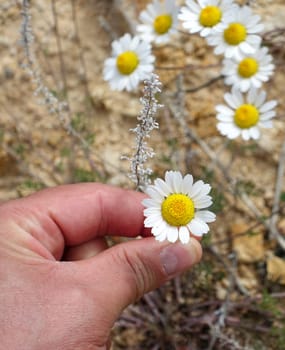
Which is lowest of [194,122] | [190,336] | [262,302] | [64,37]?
[190,336]

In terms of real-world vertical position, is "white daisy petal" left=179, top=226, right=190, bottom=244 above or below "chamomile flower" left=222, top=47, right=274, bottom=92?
below

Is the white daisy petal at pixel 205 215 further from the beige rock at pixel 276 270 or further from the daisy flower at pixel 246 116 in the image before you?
the beige rock at pixel 276 270

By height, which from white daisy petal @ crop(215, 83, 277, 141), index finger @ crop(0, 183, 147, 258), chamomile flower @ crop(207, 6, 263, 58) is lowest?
index finger @ crop(0, 183, 147, 258)

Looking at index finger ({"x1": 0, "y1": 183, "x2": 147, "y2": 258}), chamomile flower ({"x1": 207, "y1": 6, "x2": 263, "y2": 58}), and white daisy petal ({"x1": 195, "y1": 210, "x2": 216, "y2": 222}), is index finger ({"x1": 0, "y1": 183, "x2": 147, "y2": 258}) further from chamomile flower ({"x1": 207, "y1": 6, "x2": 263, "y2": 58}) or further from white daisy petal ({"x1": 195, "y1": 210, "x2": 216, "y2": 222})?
chamomile flower ({"x1": 207, "y1": 6, "x2": 263, "y2": 58})

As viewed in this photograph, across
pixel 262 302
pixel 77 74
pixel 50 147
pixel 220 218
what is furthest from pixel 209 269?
pixel 77 74

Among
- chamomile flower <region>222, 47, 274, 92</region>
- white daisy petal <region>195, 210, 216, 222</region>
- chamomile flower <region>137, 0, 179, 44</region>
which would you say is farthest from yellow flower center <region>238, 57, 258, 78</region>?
white daisy petal <region>195, 210, 216, 222</region>

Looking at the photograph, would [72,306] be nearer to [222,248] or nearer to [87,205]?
[87,205]
